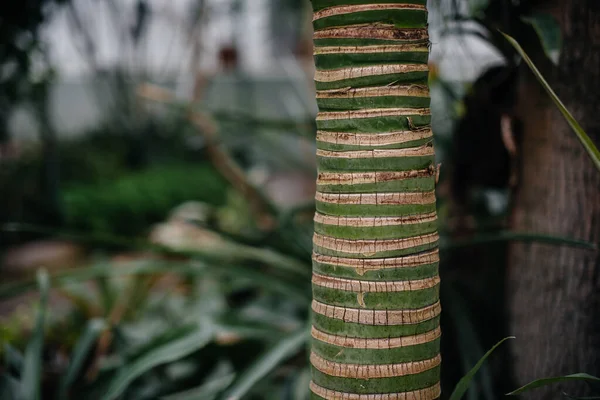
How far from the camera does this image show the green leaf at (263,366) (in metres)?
1.23

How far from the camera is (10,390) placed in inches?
57.2

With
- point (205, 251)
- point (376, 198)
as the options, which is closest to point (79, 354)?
point (205, 251)

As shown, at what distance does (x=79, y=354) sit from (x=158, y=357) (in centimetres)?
28

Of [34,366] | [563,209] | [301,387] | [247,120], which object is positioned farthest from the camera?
[247,120]

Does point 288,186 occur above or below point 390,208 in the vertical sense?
below

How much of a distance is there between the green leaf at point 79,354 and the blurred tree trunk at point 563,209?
1012 millimetres

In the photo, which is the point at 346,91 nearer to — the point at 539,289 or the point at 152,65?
the point at 539,289

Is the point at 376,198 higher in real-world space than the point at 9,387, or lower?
higher

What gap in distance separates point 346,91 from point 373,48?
0.07 m

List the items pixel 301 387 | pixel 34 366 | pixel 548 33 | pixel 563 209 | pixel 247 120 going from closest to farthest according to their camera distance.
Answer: pixel 548 33 < pixel 563 209 < pixel 34 366 < pixel 301 387 < pixel 247 120

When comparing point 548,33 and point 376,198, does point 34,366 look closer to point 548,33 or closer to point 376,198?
point 376,198

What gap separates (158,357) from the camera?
1321mm

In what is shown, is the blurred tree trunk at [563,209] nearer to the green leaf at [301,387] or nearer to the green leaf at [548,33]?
the green leaf at [548,33]

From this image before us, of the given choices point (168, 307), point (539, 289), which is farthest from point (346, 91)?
point (168, 307)
